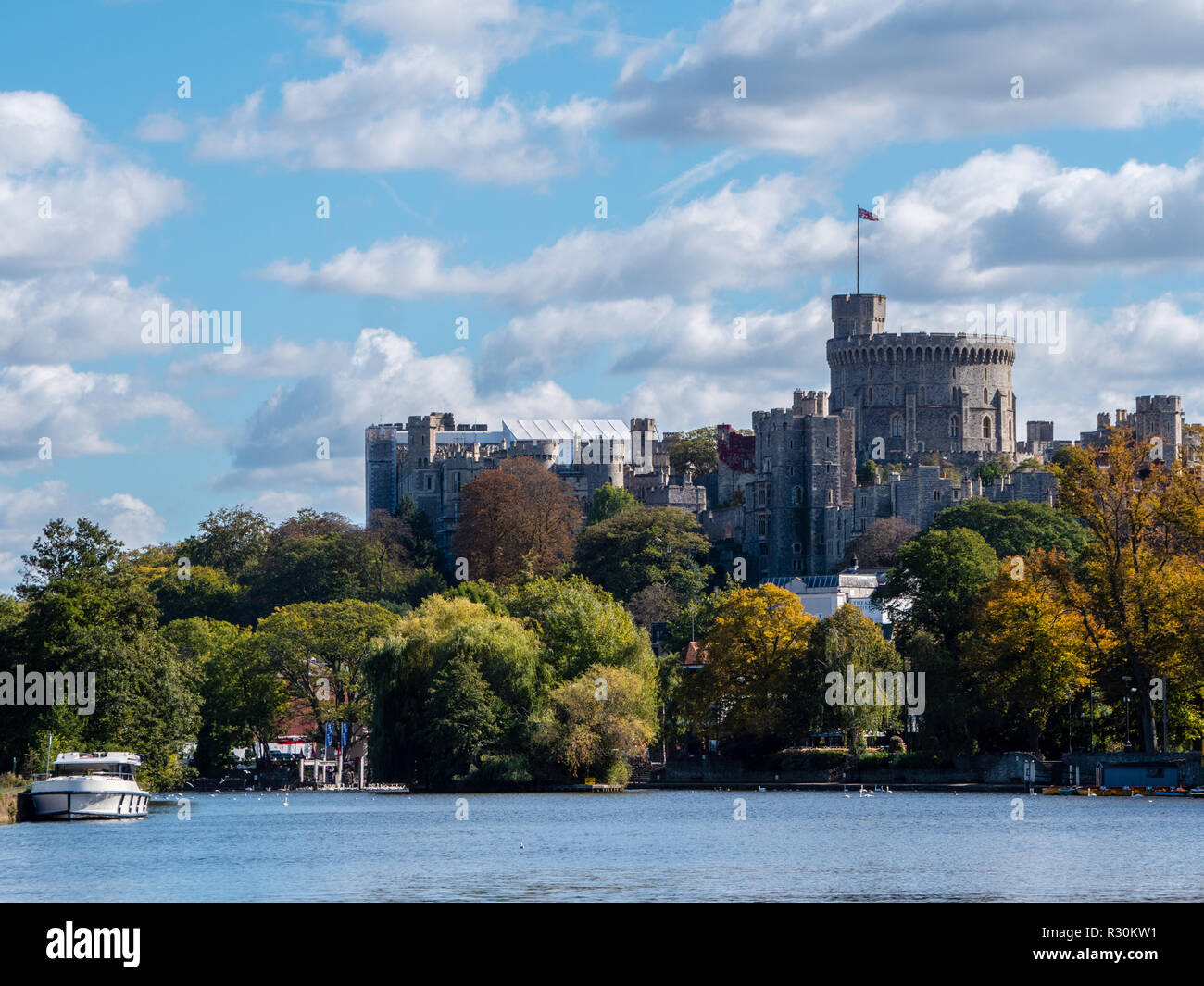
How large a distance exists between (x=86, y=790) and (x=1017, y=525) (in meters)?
75.5

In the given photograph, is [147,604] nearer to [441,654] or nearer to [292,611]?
[441,654]

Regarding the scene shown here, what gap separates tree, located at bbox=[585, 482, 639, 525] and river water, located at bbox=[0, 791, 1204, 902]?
8838 cm

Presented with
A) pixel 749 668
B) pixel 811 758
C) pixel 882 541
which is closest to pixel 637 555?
pixel 882 541

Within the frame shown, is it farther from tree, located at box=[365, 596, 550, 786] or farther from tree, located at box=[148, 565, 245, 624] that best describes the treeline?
tree, located at box=[148, 565, 245, 624]

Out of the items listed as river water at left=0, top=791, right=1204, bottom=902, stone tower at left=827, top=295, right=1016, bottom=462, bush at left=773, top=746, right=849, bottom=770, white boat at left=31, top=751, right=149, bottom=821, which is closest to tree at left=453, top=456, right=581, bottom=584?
stone tower at left=827, top=295, right=1016, bottom=462

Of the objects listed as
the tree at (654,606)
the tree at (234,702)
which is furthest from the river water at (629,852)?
the tree at (654,606)

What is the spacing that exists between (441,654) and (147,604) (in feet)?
37.9

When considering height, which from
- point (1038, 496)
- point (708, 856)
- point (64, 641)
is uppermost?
point (1038, 496)

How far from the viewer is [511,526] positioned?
490ft

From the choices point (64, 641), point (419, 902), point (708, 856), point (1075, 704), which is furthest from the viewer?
point (1075, 704)

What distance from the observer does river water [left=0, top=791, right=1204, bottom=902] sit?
44.4 m
